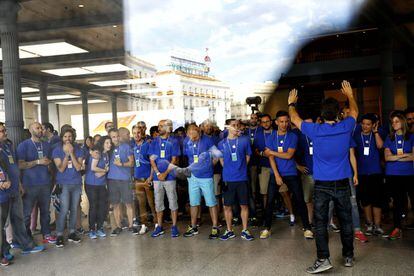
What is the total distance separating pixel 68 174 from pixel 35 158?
15.7 inches

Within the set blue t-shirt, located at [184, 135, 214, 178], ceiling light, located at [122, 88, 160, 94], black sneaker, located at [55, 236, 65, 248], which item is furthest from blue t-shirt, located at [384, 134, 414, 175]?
black sneaker, located at [55, 236, 65, 248]

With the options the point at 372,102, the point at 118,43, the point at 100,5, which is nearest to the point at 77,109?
the point at 118,43

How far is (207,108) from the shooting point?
10.5 ft

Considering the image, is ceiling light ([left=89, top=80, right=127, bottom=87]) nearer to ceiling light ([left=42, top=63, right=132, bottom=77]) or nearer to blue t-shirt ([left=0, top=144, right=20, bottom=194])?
ceiling light ([left=42, top=63, right=132, bottom=77])

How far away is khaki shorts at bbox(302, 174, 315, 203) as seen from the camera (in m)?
3.70

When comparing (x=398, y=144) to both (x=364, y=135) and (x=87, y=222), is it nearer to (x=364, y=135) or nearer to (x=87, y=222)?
(x=364, y=135)

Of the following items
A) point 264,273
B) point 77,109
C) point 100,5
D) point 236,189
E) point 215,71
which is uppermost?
point 100,5

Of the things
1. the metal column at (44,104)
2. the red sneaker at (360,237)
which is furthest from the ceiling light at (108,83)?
the red sneaker at (360,237)

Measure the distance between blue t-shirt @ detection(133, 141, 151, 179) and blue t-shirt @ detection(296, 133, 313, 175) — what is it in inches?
57.2

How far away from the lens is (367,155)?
11.2 ft

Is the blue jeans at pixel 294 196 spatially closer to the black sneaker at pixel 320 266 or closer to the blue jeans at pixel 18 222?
the black sneaker at pixel 320 266

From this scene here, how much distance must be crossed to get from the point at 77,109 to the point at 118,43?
63 centimetres

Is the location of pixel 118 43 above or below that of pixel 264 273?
above

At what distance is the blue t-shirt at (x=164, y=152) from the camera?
3.71m
